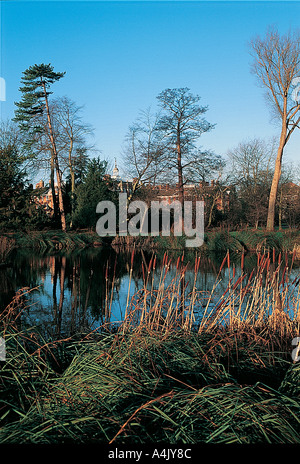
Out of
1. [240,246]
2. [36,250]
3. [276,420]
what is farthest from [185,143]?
[276,420]

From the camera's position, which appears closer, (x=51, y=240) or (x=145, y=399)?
(x=145, y=399)

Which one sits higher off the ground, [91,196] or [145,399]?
[91,196]

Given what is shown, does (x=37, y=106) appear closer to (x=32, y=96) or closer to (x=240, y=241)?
(x=32, y=96)

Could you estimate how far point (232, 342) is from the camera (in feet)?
11.1

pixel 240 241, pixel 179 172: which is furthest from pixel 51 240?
pixel 240 241

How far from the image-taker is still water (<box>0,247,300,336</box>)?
519cm

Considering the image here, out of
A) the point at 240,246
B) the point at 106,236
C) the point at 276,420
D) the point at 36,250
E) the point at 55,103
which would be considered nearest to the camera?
the point at 276,420

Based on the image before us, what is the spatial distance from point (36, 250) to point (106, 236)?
12.7 feet

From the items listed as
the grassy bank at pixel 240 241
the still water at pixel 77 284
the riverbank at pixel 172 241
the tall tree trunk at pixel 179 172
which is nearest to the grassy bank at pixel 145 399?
the still water at pixel 77 284

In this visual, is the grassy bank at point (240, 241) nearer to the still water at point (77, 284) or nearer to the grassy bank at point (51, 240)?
the still water at point (77, 284)

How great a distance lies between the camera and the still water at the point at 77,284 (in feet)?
17.0

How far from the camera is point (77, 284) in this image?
910 cm

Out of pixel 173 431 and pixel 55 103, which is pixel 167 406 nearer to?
pixel 173 431

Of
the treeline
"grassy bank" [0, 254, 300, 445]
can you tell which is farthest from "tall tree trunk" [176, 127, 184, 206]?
"grassy bank" [0, 254, 300, 445]
